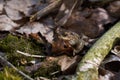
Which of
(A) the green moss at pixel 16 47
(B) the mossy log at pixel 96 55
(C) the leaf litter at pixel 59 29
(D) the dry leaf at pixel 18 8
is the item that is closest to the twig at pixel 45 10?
(C) the leaf litter at pixel 59 29

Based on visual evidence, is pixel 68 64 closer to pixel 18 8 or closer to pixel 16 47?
pixel 16 47

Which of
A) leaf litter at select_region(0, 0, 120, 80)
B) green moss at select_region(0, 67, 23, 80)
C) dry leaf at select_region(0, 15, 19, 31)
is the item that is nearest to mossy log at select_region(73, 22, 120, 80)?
leaf litter at select_region(0, 0, 120, 80)

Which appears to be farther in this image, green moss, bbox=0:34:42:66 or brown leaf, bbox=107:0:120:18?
→ brown leaf, bbox=107:0:120:18

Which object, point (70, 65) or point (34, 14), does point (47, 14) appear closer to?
point (34, 14)

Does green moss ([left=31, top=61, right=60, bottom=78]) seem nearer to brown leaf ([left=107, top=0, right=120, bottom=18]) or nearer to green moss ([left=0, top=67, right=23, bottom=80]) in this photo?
green moss ([left=0, top=67, right=23, bottom=80])

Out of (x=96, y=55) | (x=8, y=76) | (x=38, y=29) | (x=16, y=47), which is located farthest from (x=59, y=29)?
(x=8, y=76)

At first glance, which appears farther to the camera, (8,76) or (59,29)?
(59,29)

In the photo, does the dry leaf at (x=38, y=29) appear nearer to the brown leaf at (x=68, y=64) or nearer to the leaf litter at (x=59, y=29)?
the leaf litter at (x=59, y=29)
